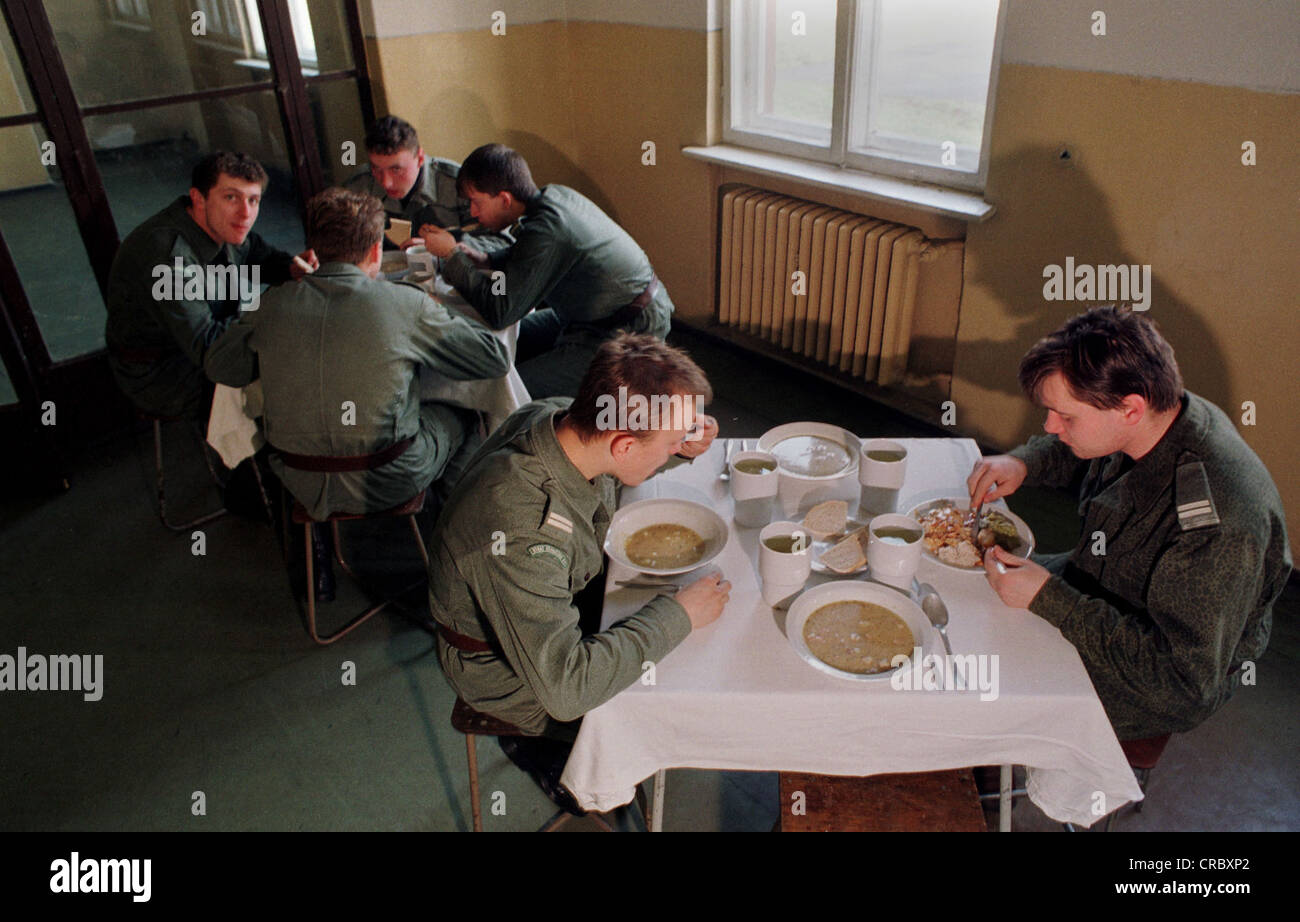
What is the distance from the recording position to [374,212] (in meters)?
2.52

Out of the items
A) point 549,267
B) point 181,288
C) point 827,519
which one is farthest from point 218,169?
point 827,519

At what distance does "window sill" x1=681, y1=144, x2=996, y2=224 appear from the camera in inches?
131

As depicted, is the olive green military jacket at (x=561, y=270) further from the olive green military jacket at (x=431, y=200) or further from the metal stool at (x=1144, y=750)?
the metal stool at (x=1144, y=750)

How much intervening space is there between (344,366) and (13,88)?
2.06m

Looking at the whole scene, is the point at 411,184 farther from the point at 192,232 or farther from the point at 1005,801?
the point at 1005,801

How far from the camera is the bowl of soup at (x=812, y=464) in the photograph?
78.3 inches

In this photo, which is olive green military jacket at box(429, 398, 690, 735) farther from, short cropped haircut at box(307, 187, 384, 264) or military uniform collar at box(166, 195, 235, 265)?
military uniform collar at box(166, 195, 235, 265)

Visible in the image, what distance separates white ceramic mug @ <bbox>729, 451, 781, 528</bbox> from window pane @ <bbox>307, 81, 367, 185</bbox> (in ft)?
9.89

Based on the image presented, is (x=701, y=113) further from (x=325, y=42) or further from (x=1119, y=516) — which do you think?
(x=1119, y=516)

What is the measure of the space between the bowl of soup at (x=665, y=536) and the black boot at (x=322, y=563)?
138 cm

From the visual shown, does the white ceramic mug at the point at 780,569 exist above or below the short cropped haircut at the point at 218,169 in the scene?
below

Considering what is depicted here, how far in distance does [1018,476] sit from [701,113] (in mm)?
2758

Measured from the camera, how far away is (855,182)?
365 cm

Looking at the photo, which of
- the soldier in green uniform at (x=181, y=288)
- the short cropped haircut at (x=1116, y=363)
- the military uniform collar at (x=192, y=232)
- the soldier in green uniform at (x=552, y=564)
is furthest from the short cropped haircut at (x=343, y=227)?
the short cropped haircut at (x=1116, y=363)
